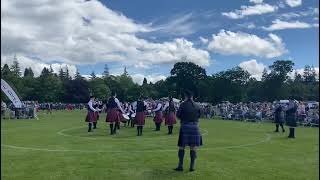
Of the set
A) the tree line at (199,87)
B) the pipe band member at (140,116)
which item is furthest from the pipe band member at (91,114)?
the tree line at (199,87)

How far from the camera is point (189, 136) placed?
11.0 m

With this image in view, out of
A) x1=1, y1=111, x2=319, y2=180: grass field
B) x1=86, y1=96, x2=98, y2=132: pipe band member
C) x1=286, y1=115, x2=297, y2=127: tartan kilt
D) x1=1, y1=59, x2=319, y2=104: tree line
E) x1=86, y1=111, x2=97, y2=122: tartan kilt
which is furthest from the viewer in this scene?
x1=1, y1=59, x2=319, y2=104: tree line

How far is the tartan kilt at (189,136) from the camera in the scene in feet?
36.0

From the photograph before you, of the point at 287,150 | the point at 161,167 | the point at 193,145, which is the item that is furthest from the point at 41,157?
the point at 287,150

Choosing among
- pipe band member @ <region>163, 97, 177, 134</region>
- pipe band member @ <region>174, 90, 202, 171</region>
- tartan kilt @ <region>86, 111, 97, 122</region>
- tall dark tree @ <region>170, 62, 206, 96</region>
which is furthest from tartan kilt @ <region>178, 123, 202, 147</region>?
tall dark tree @ <region>170, 62, 206, 96</region>

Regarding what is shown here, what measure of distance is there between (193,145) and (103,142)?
692 centimetres

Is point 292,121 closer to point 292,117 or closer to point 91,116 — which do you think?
point 292,117

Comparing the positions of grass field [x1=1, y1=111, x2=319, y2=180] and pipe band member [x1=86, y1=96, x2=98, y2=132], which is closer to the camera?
grass field [x1=1, y1=111, x2=319, y2=180]

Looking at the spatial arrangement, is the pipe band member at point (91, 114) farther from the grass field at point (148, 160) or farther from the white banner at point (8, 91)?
the white banner at point (8, 91)

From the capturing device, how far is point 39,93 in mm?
102250

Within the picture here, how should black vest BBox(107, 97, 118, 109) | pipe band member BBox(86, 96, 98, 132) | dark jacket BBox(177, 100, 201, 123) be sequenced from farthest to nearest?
pipe band member BBox(86, 96, 98, 132) → black vest BBox(107, 97, 118, 109) → dark jacket BBox(177, 100, 201, 123)

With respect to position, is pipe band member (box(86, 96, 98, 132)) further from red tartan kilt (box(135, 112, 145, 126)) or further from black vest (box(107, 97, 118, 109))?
red tartan kilt (box(135, 112, 145, 126))

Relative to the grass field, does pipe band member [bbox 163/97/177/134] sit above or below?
above

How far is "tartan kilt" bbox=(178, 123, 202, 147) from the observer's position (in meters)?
11.0
